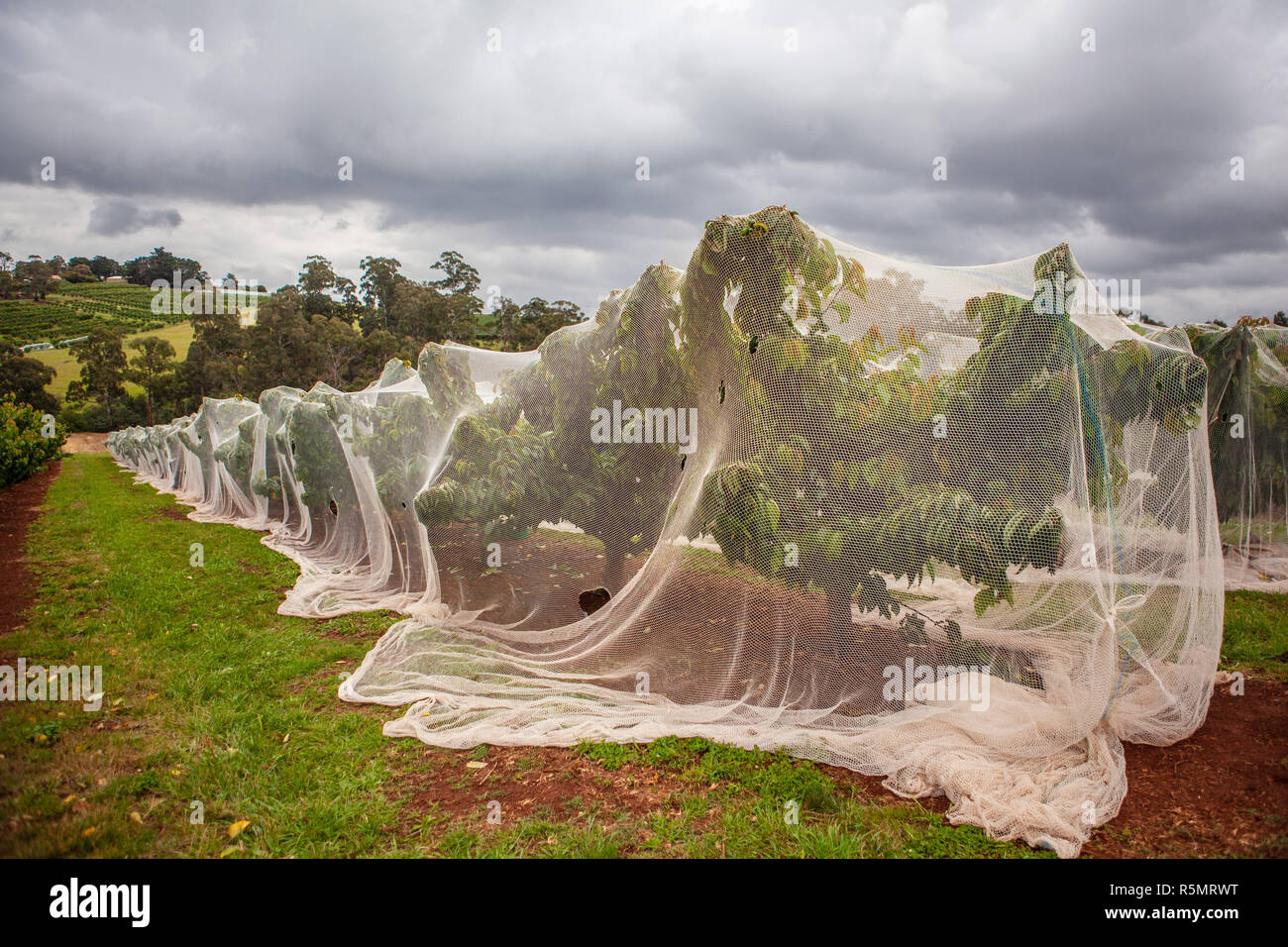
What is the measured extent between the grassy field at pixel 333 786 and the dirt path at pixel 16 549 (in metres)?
1.85

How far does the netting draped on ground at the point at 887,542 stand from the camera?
3.37 meters

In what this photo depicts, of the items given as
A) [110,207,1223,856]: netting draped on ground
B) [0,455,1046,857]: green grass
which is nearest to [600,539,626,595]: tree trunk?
[110,207,1223,856]: netting draped on ground

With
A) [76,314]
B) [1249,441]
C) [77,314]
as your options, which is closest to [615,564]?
[1249,441]

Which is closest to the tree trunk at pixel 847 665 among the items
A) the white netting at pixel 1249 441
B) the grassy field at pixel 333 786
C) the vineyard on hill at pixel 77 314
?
the grassy field at pixel 333 786

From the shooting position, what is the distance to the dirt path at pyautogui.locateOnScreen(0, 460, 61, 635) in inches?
267

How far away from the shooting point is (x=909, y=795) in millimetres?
3246

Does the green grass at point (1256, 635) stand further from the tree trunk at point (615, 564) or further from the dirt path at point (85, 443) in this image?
the dirt path at point (85, 443)

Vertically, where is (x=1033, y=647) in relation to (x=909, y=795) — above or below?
above

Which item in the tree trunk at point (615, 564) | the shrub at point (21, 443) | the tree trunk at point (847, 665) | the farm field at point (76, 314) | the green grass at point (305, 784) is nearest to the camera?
the green grass at point (305, 784)

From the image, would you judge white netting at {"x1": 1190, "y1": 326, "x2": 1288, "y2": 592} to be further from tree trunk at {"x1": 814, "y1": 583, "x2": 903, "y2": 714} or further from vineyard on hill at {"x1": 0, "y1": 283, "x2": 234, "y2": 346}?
vineyard on hill at {"x1": 0, "y1": 283, "x2": 234, "y2": 346}

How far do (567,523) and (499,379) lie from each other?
193 centimetres
